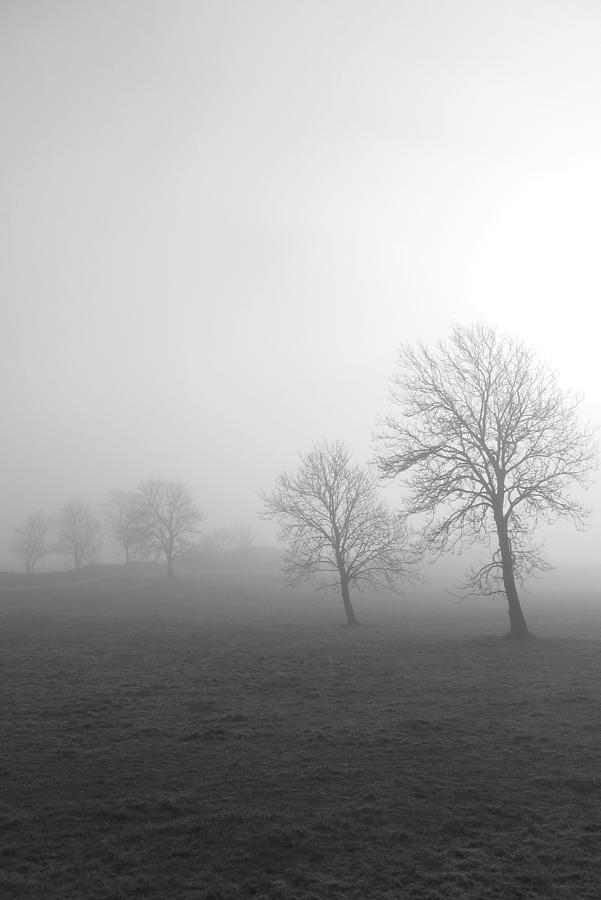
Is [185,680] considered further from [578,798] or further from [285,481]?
[285,481]

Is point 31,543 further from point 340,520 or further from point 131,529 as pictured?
point 340,520

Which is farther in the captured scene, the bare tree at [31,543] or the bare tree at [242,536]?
the bare tree at [242,536]

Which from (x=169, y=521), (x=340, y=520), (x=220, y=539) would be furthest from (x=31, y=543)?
(x=340, y=520)

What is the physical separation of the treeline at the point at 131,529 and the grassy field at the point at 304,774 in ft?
165

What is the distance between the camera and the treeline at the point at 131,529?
7150 centimetres

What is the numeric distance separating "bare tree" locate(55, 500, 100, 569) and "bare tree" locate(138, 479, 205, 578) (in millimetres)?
23838

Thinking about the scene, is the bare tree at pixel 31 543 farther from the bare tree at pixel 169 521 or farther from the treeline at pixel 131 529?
the bare tree at pixel 169 521

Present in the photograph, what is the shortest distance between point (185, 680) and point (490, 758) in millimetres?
10739

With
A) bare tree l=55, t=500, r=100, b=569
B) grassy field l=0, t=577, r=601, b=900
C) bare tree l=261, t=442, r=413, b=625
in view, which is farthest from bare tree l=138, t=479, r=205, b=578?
grassy field l=0, t=577, r=601, b=900

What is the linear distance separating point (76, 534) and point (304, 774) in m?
91.5

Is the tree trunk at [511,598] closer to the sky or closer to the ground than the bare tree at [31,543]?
closer to the ground

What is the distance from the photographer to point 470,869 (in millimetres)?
6820

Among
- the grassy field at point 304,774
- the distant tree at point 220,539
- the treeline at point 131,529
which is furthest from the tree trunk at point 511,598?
the distant tree at point 220,539

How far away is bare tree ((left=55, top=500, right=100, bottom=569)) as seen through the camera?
9119 centimetres
